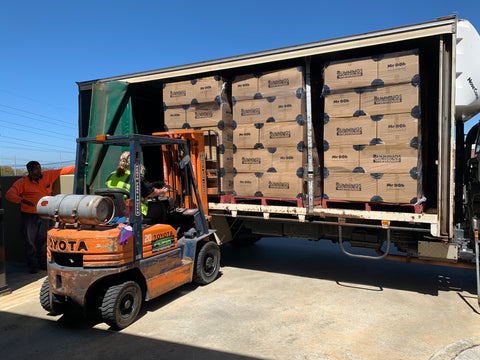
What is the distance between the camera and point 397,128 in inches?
179

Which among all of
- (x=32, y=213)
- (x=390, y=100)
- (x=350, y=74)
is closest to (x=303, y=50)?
(x=350, y=74)

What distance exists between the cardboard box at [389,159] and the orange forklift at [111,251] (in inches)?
97.1

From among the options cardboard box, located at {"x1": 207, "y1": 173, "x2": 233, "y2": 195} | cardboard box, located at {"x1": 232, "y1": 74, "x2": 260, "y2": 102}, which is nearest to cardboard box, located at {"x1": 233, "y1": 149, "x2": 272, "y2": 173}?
cardboard box, located at {"x1": 207, "y1": 173, "x2": 233, "y2": 195}

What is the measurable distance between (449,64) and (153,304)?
4.88 meters

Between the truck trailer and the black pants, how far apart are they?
1.11m

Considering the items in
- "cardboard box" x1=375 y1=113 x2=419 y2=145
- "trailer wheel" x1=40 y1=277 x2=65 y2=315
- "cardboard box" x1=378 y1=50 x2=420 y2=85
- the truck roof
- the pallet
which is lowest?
"trailer wheel" x1=40 y1=277 x2=65 y2=315

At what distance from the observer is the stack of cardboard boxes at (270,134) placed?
5.19 m

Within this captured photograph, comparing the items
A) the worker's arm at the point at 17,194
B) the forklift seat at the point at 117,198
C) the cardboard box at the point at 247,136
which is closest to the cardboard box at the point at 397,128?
the cardboard box at the point at 247,136

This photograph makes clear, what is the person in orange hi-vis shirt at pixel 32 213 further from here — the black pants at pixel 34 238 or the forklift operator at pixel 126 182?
the forklift operator at pixel 126 182

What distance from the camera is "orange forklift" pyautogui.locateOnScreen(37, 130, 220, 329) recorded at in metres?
3.71

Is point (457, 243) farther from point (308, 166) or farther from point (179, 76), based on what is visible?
point (179, 76)

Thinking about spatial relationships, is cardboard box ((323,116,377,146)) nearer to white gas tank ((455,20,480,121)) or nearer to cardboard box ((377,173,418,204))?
cardboard box ((377,173,418,204))

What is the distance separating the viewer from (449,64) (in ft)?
14.2

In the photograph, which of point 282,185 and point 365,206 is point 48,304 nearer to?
point 282,185
